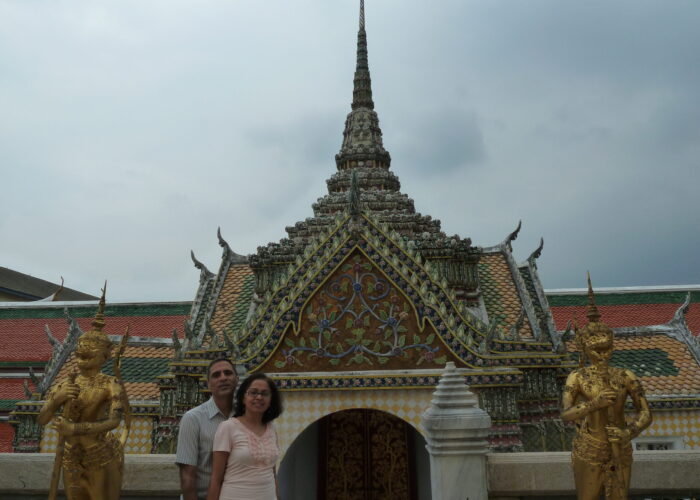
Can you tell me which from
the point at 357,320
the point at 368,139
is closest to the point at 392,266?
the point at 357,320

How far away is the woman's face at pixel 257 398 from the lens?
11.3 ft

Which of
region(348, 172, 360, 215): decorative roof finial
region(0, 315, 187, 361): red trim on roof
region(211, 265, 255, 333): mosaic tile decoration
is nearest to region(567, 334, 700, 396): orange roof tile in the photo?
region(348, 172, 360, 215): decorative roof finial

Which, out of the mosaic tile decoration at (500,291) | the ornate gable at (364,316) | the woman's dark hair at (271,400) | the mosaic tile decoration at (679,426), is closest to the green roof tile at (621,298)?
the mosaic tile decoration at (500,291)

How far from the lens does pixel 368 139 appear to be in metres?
14.9

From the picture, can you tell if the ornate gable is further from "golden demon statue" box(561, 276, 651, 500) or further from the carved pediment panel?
"golden demon statue" box(561, 276, 651, 500)

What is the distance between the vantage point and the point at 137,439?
37.0 ft

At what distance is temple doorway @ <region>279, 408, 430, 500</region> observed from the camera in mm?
9578

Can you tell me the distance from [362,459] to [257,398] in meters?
6.98

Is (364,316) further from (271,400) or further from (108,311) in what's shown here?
(108,311)

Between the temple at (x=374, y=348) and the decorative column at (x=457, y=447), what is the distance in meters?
2.17

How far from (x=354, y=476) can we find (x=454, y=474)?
522 cm

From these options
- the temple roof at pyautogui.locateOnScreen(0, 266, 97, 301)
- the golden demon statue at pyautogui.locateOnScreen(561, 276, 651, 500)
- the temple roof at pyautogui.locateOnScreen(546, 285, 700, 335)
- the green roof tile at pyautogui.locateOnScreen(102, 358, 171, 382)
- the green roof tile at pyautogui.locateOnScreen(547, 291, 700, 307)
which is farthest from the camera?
the temple roof at pyautogui.locateOnScreen(0, 266, 97, 301)

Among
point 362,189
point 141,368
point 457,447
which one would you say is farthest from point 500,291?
point 141,368

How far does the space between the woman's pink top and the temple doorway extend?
21.0ft
